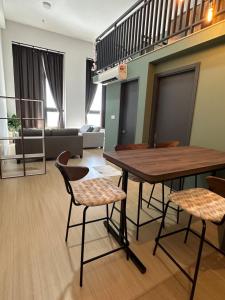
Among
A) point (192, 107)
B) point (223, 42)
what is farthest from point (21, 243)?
point (223, 42)

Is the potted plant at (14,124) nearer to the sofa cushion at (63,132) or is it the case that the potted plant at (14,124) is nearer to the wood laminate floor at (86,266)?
the sofa cushion at (63,132)

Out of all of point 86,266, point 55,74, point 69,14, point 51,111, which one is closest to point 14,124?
point 51,111

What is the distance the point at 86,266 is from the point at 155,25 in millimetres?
3686

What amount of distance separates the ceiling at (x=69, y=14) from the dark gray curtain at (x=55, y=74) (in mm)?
854

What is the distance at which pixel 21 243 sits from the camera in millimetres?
1802

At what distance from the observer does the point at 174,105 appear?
320 cm

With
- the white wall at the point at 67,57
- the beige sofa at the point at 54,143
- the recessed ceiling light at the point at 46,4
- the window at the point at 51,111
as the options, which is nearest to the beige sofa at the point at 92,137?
the beige sofa at the point at 54,143

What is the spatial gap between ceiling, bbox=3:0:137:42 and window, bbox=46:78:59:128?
2.02 metres

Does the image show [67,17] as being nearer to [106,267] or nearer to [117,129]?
[117,129]

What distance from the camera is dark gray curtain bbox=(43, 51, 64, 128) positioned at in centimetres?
667

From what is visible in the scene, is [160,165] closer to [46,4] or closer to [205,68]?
[205,68]

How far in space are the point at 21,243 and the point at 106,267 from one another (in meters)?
0.89

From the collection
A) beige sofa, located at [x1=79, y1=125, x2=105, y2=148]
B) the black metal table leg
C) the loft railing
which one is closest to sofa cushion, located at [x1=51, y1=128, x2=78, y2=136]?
beige sofa, located at [x1=79, y1=125, x2=105, y2=148]

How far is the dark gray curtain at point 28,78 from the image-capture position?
6195 millimetres
